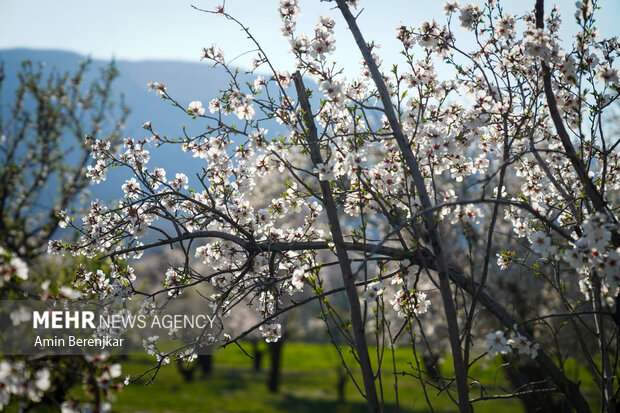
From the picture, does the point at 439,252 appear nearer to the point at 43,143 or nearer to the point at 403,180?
the point at 403,180

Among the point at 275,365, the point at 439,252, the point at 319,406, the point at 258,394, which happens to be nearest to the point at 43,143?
the point at 439,252

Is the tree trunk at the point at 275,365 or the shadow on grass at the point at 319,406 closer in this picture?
the shadow on grass at the point at 319,406

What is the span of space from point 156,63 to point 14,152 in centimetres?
16709

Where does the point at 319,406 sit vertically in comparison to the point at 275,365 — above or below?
below

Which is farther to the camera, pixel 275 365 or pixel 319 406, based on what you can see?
pixel 275 365

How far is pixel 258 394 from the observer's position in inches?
946

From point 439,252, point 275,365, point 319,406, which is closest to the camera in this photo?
point 439,252

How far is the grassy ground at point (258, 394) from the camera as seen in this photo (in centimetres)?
2122

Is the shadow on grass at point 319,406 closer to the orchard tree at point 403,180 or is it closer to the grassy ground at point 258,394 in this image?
the grassy ground at point 258,394

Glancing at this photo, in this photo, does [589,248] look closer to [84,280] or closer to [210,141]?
[210,141]

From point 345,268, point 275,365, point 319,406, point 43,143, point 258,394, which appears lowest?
point 319,406

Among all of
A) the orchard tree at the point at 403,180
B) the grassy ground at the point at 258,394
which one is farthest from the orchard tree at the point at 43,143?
the grassy ground at the point at 258,394

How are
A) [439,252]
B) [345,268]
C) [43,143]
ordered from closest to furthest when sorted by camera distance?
[439,252] → [345,268] → [43,143]

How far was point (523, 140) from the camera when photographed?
381cm
